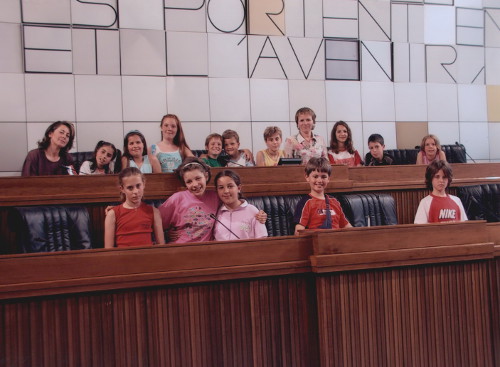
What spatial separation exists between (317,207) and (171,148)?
0.66m

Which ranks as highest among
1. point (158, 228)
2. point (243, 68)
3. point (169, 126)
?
point (243, 68)

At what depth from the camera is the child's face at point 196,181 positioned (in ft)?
5.14

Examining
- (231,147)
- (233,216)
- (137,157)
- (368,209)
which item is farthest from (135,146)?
(368,209)

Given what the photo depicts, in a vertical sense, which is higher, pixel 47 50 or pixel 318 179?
pixel 47 50

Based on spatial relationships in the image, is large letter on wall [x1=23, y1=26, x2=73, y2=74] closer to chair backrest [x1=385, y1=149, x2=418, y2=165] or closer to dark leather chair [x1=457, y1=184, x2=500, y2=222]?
chair backrest [x1=385, y1=149, x2=418, y2=165]

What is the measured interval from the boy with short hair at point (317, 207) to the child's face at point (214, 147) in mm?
524

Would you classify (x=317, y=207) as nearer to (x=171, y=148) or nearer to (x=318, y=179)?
(x=318, y=179)

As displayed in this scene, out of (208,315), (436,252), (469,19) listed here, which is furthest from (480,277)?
(469,19)

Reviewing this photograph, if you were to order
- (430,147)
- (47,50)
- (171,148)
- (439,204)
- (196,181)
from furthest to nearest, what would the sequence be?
(47,50), (430,147), (171,148), (439,204), (196,181)

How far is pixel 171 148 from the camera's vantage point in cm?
205

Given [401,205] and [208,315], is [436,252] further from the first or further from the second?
[401,205]

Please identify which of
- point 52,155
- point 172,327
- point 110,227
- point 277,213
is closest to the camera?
point 172,327

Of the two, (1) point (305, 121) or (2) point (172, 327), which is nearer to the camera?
(2) point (172, 327)

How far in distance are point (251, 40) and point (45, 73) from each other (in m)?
0.97
